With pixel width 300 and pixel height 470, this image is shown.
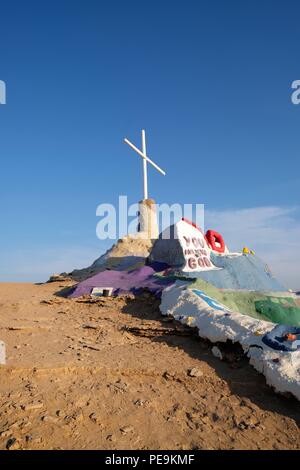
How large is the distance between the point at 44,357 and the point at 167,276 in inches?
234

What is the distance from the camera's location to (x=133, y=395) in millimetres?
4164

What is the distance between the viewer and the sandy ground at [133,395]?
3355 millimetres

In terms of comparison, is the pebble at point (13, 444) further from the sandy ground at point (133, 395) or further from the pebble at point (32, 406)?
the pebble at point (32, 406)

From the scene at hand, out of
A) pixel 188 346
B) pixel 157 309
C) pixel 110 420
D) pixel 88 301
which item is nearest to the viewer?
pixel 110 420

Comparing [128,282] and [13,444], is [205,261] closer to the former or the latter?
[128,282]

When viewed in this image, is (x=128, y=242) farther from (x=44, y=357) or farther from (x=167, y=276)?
(x=44, y=357)

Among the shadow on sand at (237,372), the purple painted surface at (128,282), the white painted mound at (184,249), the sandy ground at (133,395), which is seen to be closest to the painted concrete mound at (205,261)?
the white painted mound at (184,249)

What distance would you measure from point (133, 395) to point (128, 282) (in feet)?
22.1

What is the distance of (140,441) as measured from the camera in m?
3.27

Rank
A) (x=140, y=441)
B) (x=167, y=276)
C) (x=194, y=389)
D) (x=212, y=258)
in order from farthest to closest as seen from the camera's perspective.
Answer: (x=212, y=258) → (x=167, y=276) → (x=194, y=389) → (x=140, y=441)

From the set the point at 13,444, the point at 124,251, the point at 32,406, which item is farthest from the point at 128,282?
the point at 124,251

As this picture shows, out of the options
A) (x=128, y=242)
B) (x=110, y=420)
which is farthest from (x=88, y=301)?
(x=128, y=242)

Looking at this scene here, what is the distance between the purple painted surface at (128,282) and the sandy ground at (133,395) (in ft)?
11.0

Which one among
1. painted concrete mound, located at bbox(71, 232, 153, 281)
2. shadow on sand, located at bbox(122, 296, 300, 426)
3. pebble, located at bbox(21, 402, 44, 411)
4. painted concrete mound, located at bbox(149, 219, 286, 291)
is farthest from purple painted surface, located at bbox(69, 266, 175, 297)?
pebble, located at bbox(21, 402, 44, 411)
